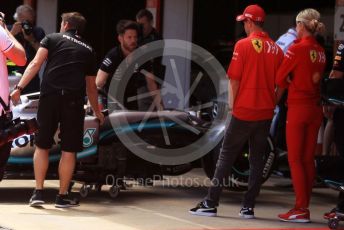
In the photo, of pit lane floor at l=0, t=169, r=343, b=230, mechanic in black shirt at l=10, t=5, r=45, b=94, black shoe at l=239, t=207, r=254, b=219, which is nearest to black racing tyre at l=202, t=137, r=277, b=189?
pit lane floor at l=0, t=169, r=343, b=230

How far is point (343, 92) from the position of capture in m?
8.43

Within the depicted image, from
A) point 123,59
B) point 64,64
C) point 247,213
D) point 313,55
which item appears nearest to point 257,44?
point 313,55

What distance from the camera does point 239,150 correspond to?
29.7 feet

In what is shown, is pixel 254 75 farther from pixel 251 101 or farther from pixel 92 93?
pixel 92 93

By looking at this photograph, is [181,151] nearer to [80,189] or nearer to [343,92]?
[80,189]

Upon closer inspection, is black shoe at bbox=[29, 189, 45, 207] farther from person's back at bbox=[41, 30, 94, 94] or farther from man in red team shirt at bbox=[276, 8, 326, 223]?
man in red team shirt at bbox=[276, 8, 326, 223]

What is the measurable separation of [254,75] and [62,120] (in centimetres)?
201

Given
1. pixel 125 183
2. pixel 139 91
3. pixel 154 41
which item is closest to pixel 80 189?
pixel 125 183

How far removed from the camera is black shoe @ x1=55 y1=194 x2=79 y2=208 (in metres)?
9.34

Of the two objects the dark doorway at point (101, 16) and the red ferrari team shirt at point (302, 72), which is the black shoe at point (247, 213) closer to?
the red ferrari team shirt at point (302, 72)

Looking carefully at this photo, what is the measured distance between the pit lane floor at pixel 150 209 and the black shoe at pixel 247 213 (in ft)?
0.24

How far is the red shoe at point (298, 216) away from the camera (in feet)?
29.5

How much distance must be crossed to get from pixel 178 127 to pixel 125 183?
0.99m

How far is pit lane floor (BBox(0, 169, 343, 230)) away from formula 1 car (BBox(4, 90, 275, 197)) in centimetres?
27
